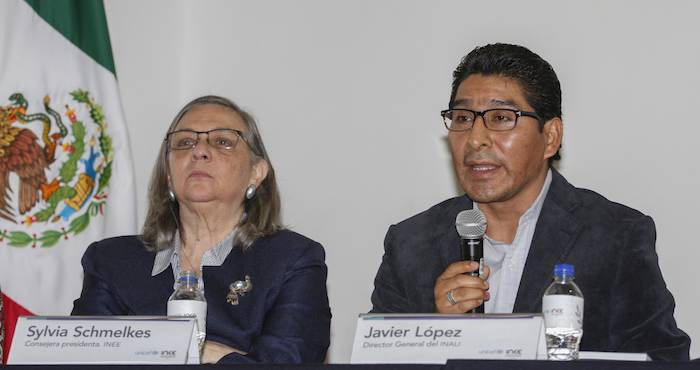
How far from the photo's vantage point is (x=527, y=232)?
3.44 metres

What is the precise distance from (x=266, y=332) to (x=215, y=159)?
65 centimetres

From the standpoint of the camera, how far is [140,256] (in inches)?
146

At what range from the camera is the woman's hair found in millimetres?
3748

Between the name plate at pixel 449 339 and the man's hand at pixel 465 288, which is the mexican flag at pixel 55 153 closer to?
the man's hand at pixel 465 288

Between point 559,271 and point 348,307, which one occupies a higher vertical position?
point 559,271

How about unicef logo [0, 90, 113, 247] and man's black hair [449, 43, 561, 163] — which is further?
unicef logo [0, 90, 113, 247]

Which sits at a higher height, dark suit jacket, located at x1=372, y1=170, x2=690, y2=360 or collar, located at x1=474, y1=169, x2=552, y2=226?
collar, located at x1=474, y1=169, x2=552, y2=226

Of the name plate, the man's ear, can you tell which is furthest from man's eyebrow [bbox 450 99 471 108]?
the name plate

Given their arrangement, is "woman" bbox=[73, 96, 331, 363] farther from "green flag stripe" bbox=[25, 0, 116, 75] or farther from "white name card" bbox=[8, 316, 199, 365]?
"green flag stripe" bbox=[25, 0, 116, 75]

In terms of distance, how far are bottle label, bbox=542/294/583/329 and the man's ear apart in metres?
1.00

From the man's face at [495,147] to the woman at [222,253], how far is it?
0.62 metres

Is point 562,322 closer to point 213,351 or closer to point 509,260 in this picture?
point 509,260

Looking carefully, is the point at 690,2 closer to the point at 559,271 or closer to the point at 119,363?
the point at 559,271

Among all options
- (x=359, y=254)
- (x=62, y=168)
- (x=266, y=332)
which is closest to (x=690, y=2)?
(x=359, y=254)
